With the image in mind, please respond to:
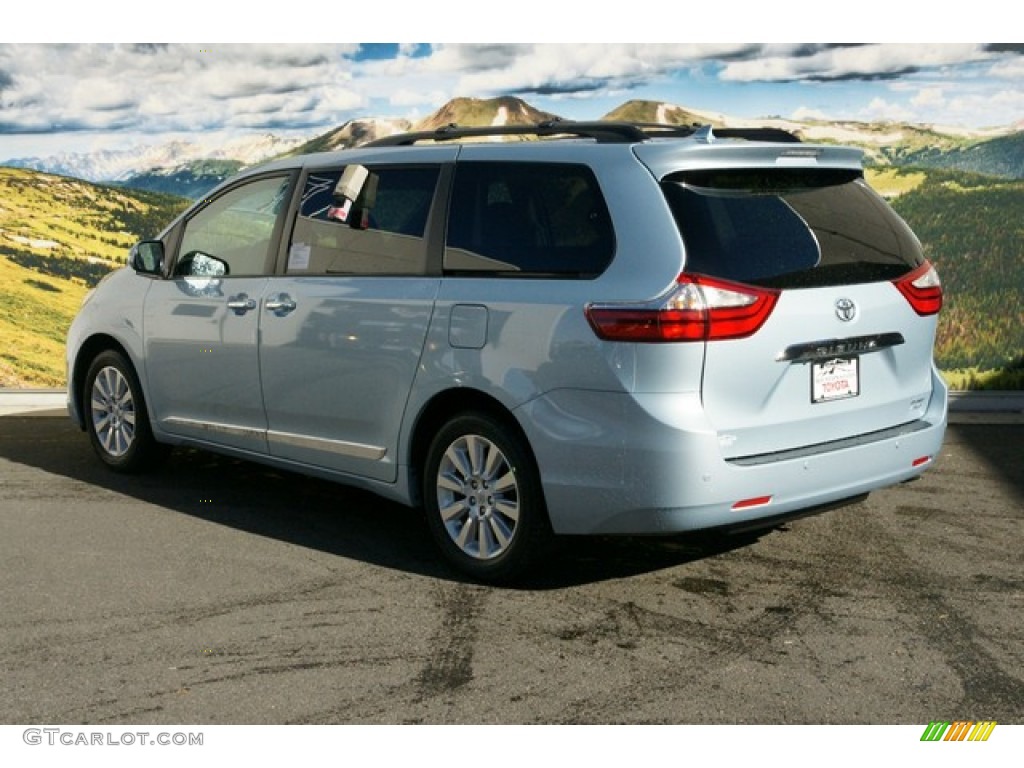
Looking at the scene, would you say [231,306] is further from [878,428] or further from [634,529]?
[878,428]

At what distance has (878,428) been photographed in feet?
18.8

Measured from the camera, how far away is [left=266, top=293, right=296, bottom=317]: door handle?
663cm

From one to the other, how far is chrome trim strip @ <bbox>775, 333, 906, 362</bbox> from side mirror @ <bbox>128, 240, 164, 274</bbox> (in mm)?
3736

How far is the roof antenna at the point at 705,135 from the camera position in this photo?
18.1ft

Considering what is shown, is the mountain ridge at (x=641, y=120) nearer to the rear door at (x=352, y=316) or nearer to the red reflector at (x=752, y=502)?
the rear door at (x=352, y=316)

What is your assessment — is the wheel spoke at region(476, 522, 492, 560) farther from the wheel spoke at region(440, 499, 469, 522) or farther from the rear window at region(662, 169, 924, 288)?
the rear window at region(662, 169, 924, 288)

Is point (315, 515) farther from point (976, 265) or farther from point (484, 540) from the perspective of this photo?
point (976, 265)

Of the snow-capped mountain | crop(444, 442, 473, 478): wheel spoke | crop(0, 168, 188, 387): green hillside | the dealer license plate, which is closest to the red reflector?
the dealer license plate

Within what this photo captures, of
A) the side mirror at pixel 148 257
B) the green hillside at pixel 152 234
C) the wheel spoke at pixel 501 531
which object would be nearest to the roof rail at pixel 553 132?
the side mirror at pixel 148 257

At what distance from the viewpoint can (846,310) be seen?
546 cm

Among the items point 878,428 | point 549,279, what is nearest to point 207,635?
point 549,279

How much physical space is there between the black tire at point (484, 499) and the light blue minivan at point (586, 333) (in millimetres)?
12
